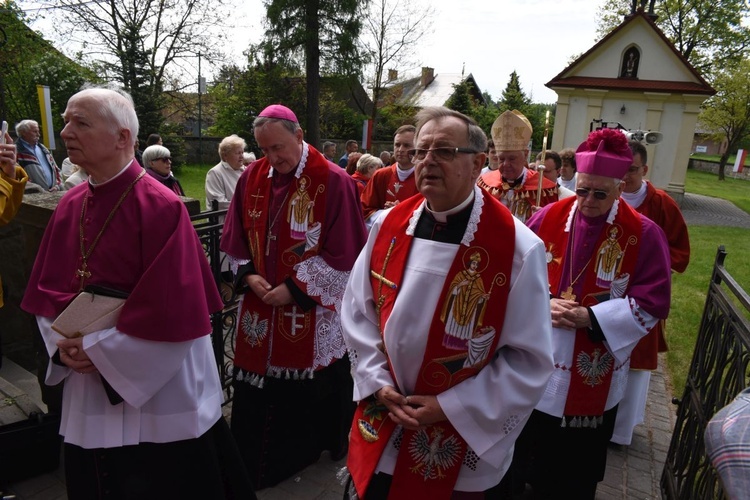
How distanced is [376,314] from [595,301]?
1.43 m

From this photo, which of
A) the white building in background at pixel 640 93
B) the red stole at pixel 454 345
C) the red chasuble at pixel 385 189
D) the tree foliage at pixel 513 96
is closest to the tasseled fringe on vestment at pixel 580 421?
Result: the red stole at pixel 454 345

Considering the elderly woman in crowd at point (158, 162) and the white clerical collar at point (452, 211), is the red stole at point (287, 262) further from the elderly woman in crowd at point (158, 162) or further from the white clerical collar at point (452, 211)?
the elderly woman in crowd at point (158, 162)

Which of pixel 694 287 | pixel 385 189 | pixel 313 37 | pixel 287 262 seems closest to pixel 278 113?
pixel 287 262

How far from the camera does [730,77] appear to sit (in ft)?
109

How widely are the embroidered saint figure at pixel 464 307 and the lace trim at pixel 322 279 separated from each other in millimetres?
1410

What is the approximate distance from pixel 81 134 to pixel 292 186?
4.57 feet

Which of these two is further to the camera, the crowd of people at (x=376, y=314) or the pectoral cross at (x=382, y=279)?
the pectoral cross at (x=382, y=279)

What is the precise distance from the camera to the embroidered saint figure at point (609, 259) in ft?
9.62

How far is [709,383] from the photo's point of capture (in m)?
3.00

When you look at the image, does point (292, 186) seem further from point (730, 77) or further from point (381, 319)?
point (730, 77)

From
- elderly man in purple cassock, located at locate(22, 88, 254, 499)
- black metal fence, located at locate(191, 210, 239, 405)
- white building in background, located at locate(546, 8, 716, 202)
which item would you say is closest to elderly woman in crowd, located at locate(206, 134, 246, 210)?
black metal fence, located at locate(191, 210, 239, 405)

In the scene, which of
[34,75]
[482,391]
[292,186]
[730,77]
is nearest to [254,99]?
[34,75]

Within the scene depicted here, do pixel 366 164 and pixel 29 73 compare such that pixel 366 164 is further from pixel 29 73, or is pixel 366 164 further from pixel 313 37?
pixel 29 73

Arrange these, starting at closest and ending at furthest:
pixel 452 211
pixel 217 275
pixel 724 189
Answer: pixel 452 211 < pixel 217 275 < pixel 724 189
